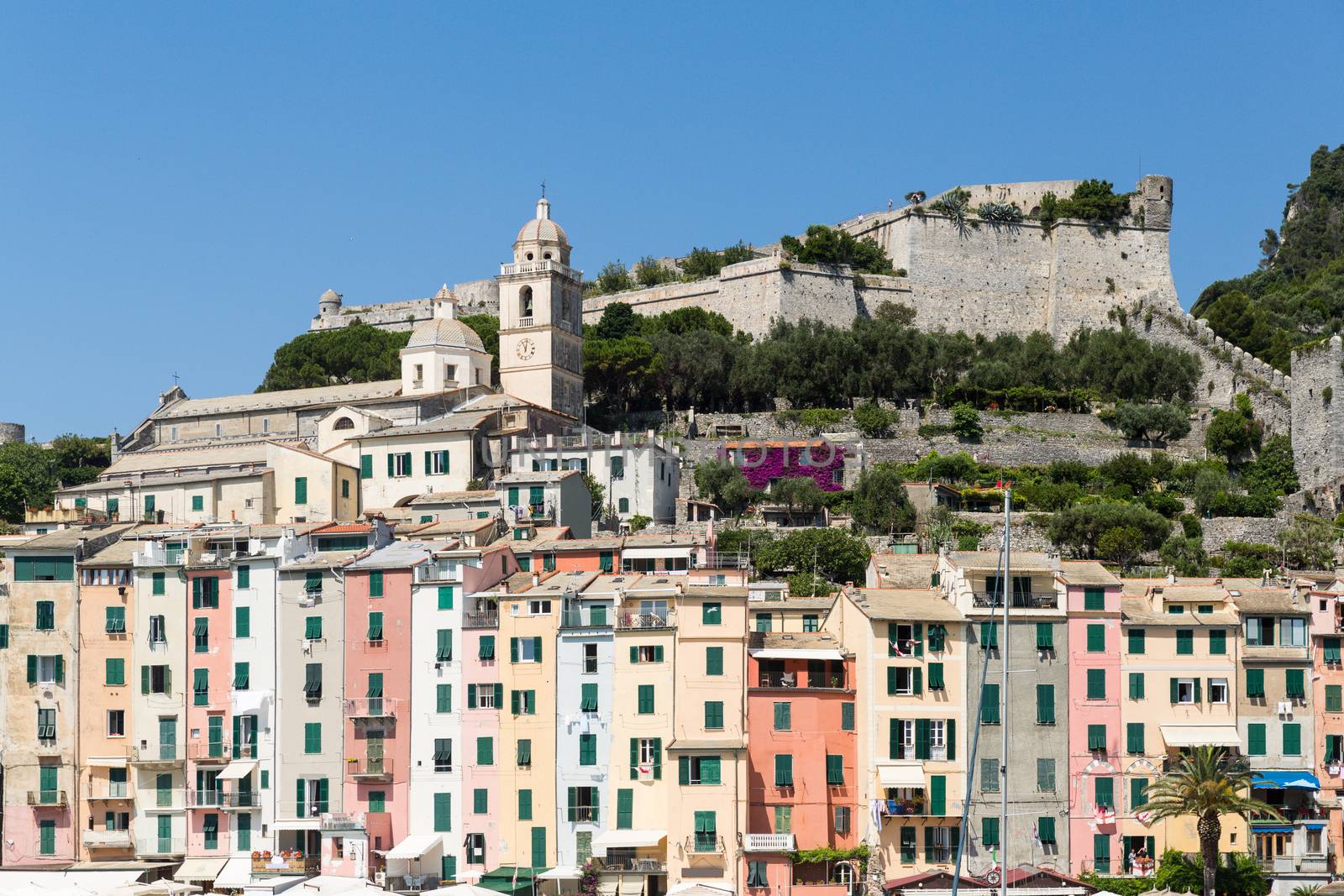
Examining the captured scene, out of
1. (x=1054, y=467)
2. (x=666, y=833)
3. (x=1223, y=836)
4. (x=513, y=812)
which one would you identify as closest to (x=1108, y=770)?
(x=1223, y=836)

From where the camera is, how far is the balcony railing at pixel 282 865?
54.9 meters

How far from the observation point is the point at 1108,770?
5303 centimetres

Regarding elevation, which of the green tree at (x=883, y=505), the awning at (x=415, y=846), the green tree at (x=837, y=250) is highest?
the green tree at (x=837, y=250)

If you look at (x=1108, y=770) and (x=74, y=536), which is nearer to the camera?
(x=1108, y=770)

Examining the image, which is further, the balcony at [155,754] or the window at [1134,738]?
the balcony at [155,754]

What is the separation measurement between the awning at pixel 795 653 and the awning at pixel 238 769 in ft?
49.3

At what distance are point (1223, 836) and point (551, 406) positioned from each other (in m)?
47.4

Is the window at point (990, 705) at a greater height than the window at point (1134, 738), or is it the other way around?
the window at point (990, 705)

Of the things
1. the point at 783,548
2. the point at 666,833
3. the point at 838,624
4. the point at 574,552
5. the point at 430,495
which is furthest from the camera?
the point at 430,495

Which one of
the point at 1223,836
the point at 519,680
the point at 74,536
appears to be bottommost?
the point at 1223,836

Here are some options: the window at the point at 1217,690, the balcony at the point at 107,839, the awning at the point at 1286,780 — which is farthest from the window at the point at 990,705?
the balcony at the point at 107,839

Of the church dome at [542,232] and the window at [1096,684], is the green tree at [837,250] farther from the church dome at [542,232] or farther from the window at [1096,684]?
the window at [1096,684]

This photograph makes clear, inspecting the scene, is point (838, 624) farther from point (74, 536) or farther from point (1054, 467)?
point (1054, 467)

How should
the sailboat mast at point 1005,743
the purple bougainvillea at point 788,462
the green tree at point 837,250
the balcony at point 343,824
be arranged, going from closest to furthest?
the sailboat mast at point 1005,743
the balcony at point 343,824
the purple bougainvillea at point 788,462
the green tree at point 837,250
